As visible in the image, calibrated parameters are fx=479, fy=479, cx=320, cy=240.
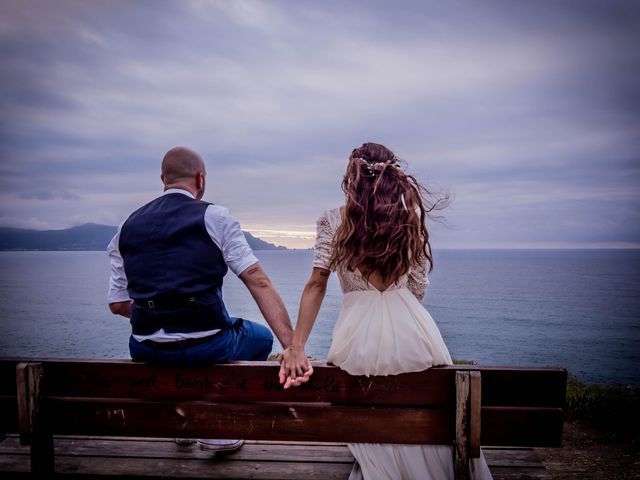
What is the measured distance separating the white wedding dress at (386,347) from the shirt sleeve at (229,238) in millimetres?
469

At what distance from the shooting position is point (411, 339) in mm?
3070

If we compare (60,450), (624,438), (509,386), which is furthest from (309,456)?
(624,438)

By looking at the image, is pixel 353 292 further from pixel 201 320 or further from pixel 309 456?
pixel 309 456

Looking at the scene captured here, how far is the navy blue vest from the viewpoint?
118 inches

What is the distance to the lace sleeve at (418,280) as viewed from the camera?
336 centimetres

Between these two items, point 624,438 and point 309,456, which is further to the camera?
point 624,438

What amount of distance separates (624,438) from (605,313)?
86.0m

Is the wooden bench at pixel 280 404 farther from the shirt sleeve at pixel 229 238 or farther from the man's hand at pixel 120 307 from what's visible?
the man's hand at pixel 120 307

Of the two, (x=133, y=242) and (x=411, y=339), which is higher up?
(x=133, y=242)

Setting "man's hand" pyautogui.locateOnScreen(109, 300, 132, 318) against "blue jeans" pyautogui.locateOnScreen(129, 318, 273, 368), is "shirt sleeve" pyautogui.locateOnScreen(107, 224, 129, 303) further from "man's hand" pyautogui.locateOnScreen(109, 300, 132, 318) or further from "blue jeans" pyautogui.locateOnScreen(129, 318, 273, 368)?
"blue jeans" pyautogui.locateOnScreen(129, 318, 273, 368)

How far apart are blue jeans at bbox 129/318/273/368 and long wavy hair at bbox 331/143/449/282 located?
893 millimetres

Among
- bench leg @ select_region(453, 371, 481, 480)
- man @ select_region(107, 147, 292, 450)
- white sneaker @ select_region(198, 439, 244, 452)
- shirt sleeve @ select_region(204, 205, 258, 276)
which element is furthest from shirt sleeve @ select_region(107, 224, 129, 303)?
bench leg @ select_region(453, 371, 481, 480)

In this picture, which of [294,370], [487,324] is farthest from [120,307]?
[487,324]

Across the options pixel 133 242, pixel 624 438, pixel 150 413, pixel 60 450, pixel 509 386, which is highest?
pixel 133 242
